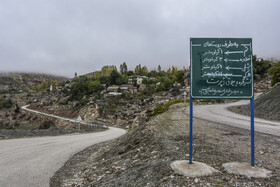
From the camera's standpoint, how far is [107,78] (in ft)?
338

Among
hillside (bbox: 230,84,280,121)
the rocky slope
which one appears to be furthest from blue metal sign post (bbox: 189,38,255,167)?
hillside (bbox: 230,84,280,121)

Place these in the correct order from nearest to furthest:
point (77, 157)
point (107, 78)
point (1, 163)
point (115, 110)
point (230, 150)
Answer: point (230, 150)
point (1, 163)
point (77, 157)
point (115, 110)
point (107, 78)

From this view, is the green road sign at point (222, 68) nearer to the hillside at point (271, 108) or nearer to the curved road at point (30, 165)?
the curved road at point (30, 165)

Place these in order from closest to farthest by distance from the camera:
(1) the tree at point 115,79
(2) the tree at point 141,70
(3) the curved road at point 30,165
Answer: (3) the curved road at point 30,165 < (1) the tree at point 115,79 < (2) the tree at point 141,70

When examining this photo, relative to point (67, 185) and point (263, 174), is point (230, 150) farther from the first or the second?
point (67, 185)

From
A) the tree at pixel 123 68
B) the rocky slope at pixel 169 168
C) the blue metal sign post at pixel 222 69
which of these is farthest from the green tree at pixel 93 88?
the blue metal sign post at pixel 222 69

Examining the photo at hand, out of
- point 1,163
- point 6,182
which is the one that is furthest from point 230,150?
point 1,163

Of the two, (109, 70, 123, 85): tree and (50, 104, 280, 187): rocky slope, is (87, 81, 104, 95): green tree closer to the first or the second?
(109, 70, 123, 85): tree

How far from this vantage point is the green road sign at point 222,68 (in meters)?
4.56

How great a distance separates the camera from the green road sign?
4.56 m

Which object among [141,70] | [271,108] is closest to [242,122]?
[271,108]

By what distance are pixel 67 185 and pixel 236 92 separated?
5671 millimetres

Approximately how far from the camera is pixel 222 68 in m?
4.62

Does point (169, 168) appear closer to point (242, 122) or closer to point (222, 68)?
point (222, 68)
